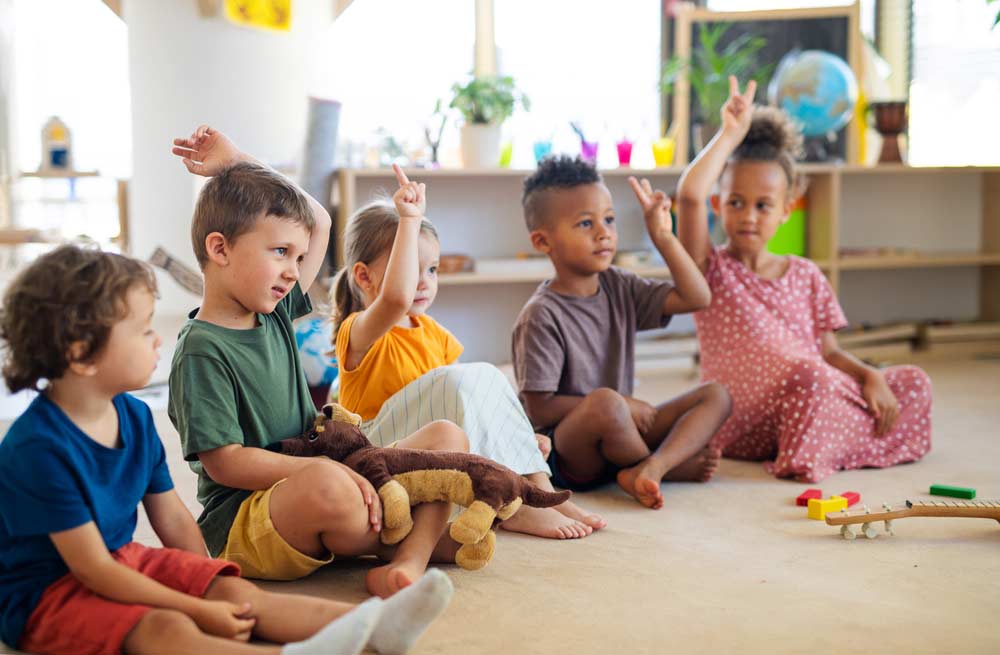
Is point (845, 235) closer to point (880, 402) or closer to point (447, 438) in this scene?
point (880, 402)

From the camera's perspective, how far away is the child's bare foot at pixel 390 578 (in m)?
1.33

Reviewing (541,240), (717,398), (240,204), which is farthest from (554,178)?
(240,204)

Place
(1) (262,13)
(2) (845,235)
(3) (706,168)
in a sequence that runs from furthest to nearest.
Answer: (1) (262,13) < (2) (845,235) < (3) (706,168)

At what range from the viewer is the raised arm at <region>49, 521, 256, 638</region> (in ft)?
3.65

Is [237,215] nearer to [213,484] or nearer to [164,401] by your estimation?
[213,484]

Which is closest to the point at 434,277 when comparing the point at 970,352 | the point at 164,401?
the point at 164,401

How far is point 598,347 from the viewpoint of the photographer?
207cm

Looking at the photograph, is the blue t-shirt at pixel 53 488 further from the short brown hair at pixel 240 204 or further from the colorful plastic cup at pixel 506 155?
the colorful plastic cup at pixel 506 155

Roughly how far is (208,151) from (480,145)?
2070mm

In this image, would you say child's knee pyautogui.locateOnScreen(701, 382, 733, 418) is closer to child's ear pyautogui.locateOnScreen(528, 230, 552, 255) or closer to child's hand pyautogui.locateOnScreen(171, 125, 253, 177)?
child's ear pyautogui.locateOnScreen(528, 230, 552, 255)

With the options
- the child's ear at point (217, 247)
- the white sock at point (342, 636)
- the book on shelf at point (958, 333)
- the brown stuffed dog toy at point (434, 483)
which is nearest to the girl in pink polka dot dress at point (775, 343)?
the brown stuffed dog toy at point (434, 483)

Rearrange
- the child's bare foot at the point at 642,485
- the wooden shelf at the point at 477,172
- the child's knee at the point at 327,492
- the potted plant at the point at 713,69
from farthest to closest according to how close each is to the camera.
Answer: the potted plant at the point at 713,69, the wooden shelf at the point at 477,172, the child's bare foot at the point at 642,485, the child's knee at the point at 327,492

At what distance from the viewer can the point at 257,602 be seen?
46.7 inches

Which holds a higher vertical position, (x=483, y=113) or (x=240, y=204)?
(x=483, y=113)
